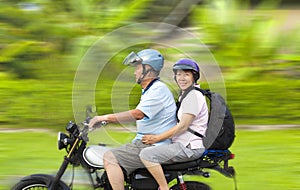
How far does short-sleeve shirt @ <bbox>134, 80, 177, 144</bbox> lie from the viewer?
5.29 metres

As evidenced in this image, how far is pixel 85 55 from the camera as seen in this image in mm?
9039

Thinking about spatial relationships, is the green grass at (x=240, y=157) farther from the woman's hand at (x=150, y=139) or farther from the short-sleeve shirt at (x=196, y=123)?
the short-sleeve shirt at (x=196, y=123)

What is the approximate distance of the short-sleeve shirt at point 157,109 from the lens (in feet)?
17.4

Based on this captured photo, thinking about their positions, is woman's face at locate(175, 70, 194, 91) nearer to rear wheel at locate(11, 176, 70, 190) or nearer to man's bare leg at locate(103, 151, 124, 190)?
man's bare leg at locate(103, 151, 124, 190)

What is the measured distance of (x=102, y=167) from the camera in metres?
5.40

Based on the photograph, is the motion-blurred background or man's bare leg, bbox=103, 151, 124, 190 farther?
the motion-blurred background

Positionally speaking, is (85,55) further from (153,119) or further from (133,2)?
(153,119)

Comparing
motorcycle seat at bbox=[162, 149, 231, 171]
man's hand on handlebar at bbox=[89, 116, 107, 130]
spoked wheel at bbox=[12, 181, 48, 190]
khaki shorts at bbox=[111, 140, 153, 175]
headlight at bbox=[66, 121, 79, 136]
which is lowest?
spoked wheel at bbox=[12, 181, 48, 190]

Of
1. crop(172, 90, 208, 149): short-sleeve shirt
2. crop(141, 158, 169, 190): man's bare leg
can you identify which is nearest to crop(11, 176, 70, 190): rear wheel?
crop(141, 158, 169, 190): man's bare leg

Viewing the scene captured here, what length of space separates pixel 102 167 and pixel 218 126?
2.92ft

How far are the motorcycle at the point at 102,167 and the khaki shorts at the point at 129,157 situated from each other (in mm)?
72

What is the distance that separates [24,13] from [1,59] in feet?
2.44

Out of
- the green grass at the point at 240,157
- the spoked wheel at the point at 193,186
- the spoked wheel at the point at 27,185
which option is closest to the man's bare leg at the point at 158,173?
the spoked wheel at the point at 193,186

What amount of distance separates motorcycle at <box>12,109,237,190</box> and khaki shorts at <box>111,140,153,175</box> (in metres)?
0.07
